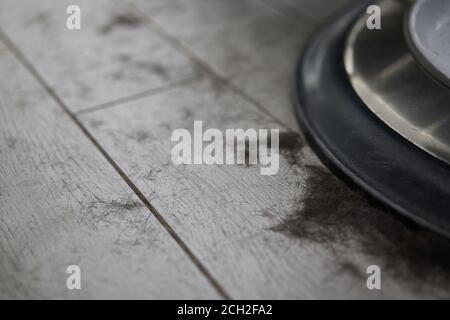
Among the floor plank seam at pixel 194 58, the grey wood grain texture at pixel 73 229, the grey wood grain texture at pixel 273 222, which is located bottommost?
the grey wood grain texture at pixel 73 229

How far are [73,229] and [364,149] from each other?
0.48 meters

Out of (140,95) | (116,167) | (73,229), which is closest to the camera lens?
(73,229)

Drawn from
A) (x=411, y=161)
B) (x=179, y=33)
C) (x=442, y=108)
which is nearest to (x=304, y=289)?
(x=411, y=161)

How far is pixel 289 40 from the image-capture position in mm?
1211

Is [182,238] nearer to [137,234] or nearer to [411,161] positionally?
[137,234]

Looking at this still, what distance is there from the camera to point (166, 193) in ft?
2.46

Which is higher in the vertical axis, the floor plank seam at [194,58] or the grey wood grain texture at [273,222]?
the floor plank seam at [194,58]

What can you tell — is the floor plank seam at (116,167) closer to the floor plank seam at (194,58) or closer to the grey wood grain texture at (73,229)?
the grey wood grain texture at (73,229)

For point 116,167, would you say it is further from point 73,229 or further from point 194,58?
point 194,58

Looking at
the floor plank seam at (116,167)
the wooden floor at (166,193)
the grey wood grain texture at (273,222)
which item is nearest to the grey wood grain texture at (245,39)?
the wooden floor at (166,193)

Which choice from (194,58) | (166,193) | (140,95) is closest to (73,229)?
(166,193)

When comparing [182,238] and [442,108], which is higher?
[442,108]

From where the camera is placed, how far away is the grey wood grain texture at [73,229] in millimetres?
607

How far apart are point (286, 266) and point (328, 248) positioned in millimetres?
70
